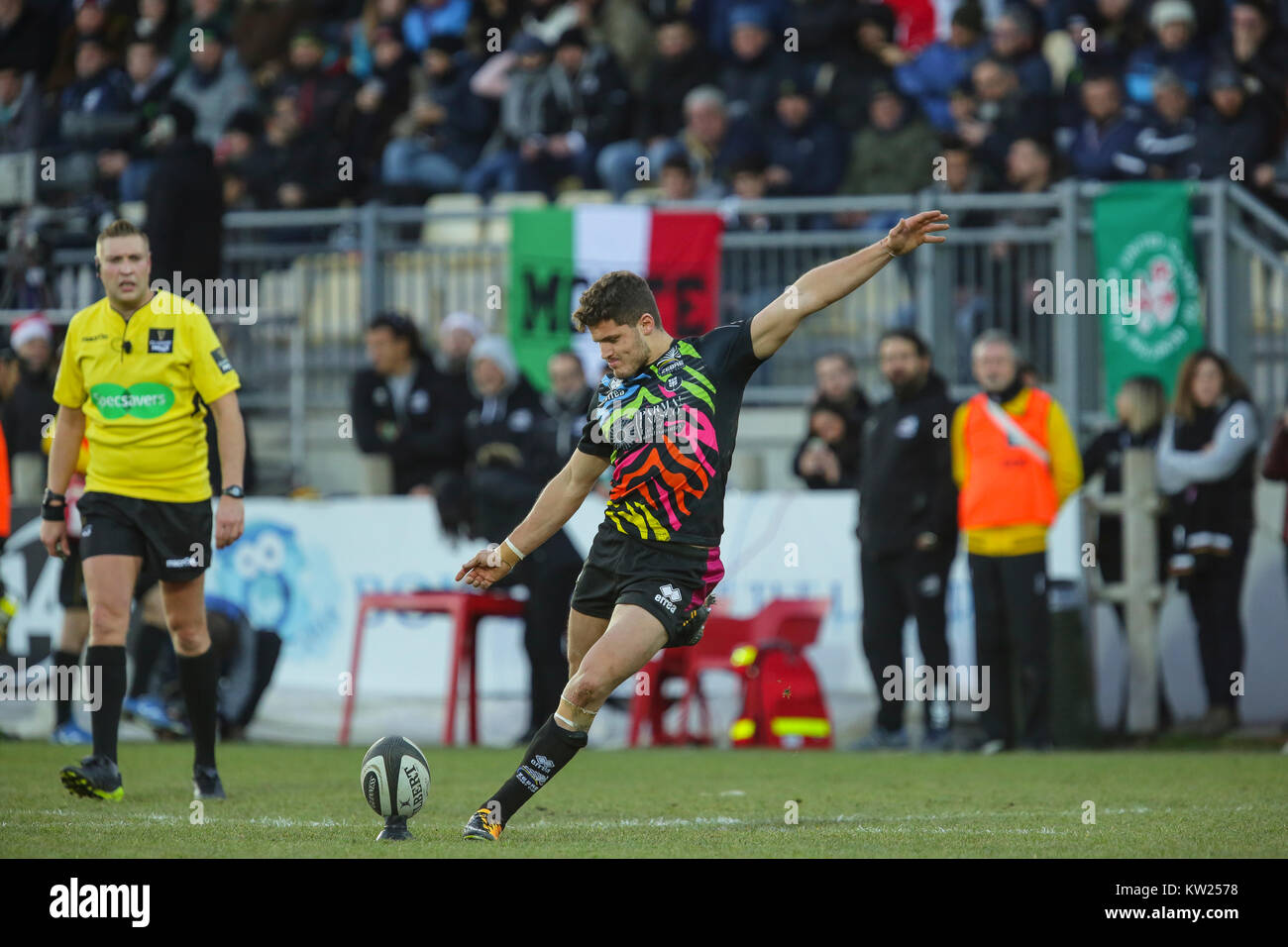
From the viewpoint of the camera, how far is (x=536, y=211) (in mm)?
15375

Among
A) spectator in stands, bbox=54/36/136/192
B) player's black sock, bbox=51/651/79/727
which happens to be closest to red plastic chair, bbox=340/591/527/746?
player's black sock, bbox=51/651/79/727

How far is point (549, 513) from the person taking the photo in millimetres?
7664

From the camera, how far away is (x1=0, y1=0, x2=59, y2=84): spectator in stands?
19375 millimetres

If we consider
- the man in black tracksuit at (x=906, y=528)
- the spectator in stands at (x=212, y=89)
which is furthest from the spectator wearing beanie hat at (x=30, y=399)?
the man in black tracksuit at (x=906, y=528)

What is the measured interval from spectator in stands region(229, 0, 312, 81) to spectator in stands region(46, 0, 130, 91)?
4.20ft

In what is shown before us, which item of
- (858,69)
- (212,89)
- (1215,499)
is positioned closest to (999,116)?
(858,69)

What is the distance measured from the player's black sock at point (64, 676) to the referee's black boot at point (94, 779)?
4456mm

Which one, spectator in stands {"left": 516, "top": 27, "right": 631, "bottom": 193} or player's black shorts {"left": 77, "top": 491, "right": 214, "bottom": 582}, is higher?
spectator in stands {"left": 516, "top": 27, "right": 631, "bottom": 193}

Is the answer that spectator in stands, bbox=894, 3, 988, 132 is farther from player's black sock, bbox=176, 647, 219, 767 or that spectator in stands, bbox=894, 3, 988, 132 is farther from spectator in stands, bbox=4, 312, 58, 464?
player's black sock, bbox=176, 647, 219, 767

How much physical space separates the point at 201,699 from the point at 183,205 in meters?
5.80

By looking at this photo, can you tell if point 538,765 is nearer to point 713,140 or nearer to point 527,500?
point 527,500

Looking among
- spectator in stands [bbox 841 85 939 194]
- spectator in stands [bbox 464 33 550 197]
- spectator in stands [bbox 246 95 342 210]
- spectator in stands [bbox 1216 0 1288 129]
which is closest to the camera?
spectator in stands [bbox 1216 0 1288 129]

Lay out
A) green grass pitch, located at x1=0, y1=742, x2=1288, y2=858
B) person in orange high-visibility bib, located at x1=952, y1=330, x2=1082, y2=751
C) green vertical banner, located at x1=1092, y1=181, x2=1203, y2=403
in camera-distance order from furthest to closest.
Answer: green vertical banner, located at x1=1092, y1=181, x2=1203, y2=403 → person in orange high-visibility bib, located at x1=952, y1=330, x2=1082, y2=751 → green grass pitch, located at x1=0, y1=742, x2=1288, y2=858

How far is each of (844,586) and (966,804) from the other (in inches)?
202
